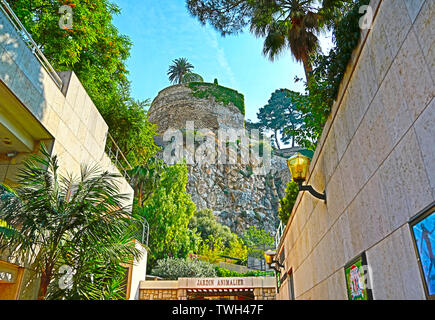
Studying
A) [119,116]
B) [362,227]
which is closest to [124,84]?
[119,116]

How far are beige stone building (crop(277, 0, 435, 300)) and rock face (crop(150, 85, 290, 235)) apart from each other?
33.2 metres

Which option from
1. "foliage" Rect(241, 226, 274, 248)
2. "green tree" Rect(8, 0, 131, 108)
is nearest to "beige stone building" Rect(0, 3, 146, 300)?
"green tree" Rect(8, 0, 131, 108)

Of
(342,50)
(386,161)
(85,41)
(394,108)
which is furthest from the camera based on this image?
(85,41)

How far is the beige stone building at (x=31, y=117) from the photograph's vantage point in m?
5.41

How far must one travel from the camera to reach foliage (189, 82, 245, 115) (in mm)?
44750

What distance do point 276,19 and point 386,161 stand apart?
21.9ft

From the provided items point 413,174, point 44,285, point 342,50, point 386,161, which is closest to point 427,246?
point 413,174

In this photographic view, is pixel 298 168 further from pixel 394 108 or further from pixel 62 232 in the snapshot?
pixel 62 232

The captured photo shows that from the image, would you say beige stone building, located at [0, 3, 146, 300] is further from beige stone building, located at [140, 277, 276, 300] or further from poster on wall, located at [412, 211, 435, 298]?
beige stone building, located at [140, 277, 276, 300]

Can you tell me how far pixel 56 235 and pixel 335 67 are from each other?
450cm

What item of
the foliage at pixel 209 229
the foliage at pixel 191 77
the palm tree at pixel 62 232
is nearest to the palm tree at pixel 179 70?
the foliage at pixel 191 77

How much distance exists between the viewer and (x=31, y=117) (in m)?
6.15
